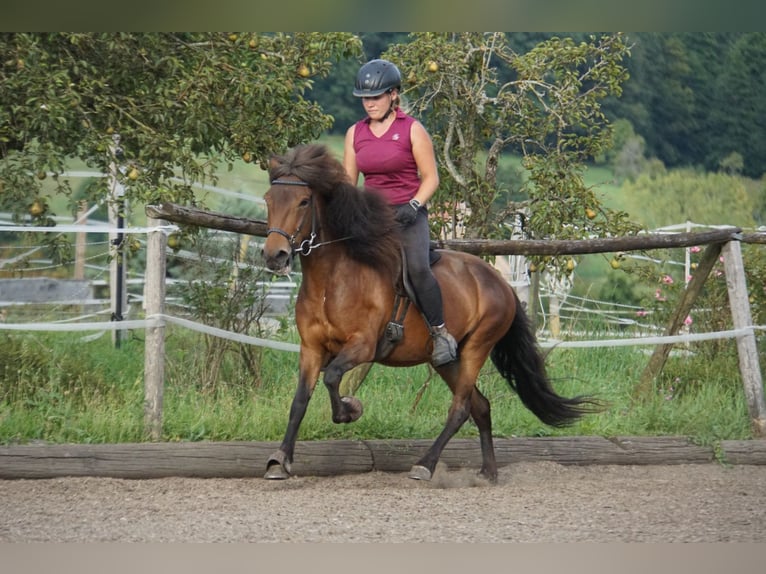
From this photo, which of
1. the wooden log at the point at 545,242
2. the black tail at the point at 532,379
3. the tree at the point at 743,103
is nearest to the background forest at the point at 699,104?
the tree at the point at 743,103

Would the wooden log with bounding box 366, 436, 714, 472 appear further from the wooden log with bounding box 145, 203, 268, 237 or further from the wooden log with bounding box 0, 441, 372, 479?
the wooden log with bounding box 145, 203, 268, 237

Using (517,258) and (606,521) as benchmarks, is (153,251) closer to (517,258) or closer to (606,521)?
(606,521)

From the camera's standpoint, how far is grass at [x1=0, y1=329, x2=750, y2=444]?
6.62m

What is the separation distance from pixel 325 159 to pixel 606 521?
7.79 ft

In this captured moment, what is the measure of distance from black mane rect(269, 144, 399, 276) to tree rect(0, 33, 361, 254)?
5.59ft

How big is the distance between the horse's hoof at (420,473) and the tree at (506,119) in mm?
3022

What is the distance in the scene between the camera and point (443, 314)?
6141 mm

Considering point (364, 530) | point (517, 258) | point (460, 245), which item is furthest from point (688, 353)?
point (364, 530)

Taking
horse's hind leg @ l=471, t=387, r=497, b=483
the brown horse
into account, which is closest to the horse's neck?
the brown horse

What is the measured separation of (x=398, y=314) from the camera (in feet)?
19.7

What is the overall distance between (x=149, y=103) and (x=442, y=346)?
3.14 meters

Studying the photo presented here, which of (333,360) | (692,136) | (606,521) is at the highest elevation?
(692,136)

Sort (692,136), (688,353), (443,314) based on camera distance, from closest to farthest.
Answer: (443,314) → (688,353) → (692,136)

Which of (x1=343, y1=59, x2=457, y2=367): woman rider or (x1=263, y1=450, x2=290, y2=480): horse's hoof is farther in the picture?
(x1=343, y1=59, x2=457, y2=367): woman rider
